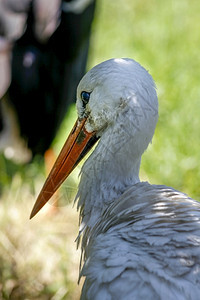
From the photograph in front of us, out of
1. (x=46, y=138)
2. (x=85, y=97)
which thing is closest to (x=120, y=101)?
(x=85, y=97)

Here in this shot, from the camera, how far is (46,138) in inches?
146

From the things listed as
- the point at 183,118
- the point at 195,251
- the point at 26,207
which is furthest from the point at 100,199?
the point at 183,118

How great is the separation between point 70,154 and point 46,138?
4.35 feet

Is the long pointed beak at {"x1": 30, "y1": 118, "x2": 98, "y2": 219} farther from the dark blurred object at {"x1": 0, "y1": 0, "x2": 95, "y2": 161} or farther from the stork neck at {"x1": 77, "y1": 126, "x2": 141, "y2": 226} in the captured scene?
the dark blurred object at {"x1": 0, "y1": 0, "x2": 95, "y2": 161}

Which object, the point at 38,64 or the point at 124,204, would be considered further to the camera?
the point at 38,64

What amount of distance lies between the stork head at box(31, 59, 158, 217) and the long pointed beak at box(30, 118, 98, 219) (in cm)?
5

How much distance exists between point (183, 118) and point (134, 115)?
2.07 m

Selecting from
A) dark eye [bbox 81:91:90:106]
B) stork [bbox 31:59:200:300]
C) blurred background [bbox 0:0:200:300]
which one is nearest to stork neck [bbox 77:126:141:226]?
stork [bbox 31:59:200:300]

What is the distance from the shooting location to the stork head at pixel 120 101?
2066 mm

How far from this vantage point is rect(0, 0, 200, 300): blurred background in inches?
118

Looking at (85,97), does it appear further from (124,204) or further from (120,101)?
(124,204)

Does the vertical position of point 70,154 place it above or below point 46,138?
above

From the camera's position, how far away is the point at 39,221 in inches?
134

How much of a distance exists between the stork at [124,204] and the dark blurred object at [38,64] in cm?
108
